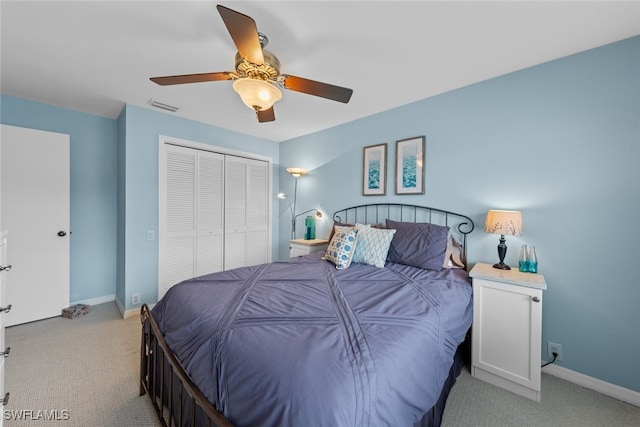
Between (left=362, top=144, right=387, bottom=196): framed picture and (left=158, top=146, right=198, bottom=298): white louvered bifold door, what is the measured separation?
2319 millimetres

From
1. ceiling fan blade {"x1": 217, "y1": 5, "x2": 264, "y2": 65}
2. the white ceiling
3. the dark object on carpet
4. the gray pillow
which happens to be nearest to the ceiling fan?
ceiling fan blade {"x1": 217, "y1": 5, "x2": 264, "y2": 65}

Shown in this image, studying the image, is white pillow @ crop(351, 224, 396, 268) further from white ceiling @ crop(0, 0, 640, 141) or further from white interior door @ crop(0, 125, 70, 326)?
white interior door @ crop(0, 125, 70, 326)

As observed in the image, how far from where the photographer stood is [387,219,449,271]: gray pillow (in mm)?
2229

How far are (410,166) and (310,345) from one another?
7.73ft

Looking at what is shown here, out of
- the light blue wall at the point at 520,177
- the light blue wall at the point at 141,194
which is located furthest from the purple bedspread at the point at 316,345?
the light blue wall at the point at 141,194

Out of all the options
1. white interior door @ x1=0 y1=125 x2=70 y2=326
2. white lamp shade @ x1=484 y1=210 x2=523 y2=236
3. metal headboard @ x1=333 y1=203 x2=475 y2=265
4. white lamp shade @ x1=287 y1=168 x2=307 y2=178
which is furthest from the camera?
white lamp shade @ x1=287 y1=168 x2=307 y2=178

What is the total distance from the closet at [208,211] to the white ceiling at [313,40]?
3.25 feet

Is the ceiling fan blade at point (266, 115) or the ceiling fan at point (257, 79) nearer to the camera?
the ceiling fan at point (257, 79)

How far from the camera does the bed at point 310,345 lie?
0.87 meters

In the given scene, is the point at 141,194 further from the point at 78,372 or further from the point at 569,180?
the point at 569,180

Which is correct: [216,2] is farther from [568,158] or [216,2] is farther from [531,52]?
[568,158]

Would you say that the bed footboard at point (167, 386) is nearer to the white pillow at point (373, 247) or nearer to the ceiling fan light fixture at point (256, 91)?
the ceiling fan light fixture at point (256, 91)

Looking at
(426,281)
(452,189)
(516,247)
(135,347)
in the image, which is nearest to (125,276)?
(135,347)

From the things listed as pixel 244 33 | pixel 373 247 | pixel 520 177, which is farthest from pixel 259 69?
pixel 520 177
